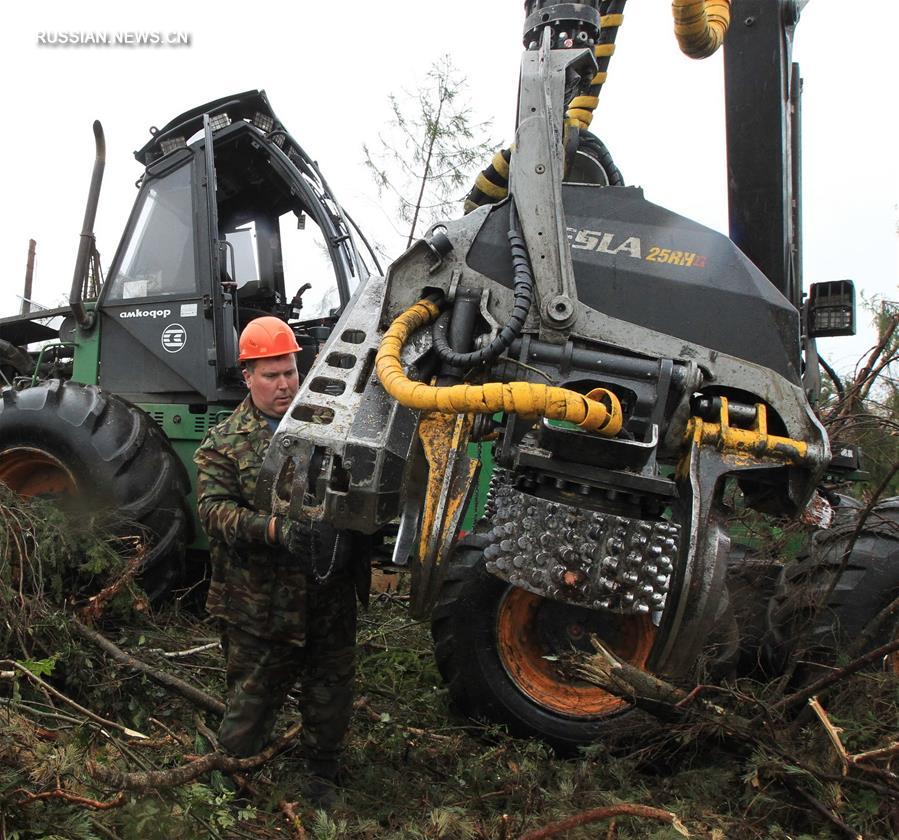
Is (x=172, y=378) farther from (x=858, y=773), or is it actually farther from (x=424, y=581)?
(x=858, y=773)

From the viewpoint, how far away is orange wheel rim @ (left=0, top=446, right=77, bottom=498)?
5125 millimetres

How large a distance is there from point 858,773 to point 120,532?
3.66 m

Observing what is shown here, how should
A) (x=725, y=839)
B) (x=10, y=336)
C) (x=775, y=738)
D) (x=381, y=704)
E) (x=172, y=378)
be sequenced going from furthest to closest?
(x=10, y=336), (x=172, y=378), (x=381, y=704), (x=775, y=738), (x=725, y=839)

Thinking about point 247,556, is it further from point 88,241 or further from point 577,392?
point 88,241

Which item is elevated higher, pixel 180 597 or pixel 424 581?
pixel 424 581

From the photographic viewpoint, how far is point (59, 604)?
4.37 metres

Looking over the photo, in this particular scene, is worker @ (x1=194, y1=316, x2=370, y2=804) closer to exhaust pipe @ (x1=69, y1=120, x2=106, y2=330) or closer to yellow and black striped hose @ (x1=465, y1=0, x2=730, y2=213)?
yellow and black striped hose @ (x1=465, y1=0, x2=730, y2=213)

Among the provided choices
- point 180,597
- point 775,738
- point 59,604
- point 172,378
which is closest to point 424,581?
point 775,738

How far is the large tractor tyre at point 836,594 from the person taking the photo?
3682mm

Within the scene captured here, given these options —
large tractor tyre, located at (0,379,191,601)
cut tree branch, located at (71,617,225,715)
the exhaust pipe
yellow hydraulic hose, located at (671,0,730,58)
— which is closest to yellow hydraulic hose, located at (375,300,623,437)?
yellow hydraulic hose, located at (671,0,730,58)

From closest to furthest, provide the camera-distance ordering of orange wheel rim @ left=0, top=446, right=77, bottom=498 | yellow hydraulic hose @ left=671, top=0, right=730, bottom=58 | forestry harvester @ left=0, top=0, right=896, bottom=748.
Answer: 1. forestry harvester @ left=0, top=0, right=896, bottom=748
2. yellow hydraulic hose @ left=671, top=0, right=730, bottom=58
3. orange wheel rim @ left=0, top=446, right=77, bottom=498

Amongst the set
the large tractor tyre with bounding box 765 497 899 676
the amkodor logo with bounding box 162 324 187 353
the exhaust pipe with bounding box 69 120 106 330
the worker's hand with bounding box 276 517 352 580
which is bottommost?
the large tractor tyre with bounding box 765 497 899 676

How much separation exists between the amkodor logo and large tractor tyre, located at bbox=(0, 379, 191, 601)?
0.57 metres

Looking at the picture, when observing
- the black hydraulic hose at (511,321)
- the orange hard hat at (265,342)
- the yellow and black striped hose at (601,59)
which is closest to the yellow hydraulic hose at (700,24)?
the yellow and black striped hose at (601,59)
